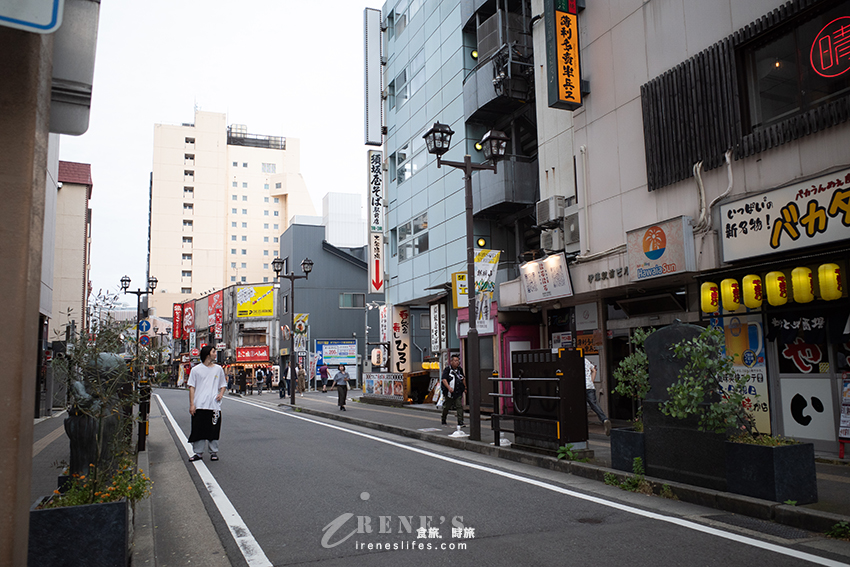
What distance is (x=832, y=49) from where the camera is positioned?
397 inches

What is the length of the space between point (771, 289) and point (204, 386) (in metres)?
9.82

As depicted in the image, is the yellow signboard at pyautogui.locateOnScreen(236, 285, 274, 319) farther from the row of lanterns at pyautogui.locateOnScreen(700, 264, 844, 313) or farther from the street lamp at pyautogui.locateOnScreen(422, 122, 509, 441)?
the row of lanterns at pyautogui.locateOnScreen(700, 264, 844, 313)

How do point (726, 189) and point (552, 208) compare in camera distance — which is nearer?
point (726, 189)

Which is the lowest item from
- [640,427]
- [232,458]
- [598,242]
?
[232,458]

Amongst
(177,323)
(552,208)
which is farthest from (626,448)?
(177,323)

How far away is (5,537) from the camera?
8.83ft

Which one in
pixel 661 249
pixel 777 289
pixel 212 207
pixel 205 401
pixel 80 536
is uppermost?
pixel 212 207

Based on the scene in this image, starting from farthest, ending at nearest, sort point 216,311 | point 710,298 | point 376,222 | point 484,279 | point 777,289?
1. point 216,311
2. point 376,222
3. point 484,279
4. point 710,298
5. point 777,289

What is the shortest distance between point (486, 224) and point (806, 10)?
14.0 metres

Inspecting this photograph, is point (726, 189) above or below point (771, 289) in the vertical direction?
above

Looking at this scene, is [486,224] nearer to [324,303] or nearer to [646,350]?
[646,350]

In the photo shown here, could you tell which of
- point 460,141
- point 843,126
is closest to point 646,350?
point 843,126

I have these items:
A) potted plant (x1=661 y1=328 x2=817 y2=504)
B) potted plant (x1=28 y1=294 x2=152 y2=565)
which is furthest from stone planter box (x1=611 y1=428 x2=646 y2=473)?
potted plant (x1=28 y1=294 x2=152 y2=565)

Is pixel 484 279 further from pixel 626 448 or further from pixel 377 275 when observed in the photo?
pixel 377 275
